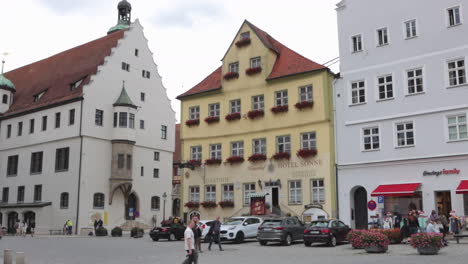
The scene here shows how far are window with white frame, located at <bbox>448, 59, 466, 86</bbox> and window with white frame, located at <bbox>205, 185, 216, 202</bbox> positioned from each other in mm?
19202

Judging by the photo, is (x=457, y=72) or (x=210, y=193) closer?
(x=457, y=72)

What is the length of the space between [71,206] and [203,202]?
1633cm

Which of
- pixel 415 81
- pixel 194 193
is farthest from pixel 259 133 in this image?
pixel 415 81

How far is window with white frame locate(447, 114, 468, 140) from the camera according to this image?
96.0 ft

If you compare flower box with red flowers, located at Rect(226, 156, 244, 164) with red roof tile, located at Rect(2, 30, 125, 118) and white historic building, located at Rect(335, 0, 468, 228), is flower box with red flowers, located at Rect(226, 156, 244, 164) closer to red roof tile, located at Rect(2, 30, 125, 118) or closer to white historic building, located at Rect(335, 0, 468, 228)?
white historic building, located at Rect(335, 0, 468, 228)

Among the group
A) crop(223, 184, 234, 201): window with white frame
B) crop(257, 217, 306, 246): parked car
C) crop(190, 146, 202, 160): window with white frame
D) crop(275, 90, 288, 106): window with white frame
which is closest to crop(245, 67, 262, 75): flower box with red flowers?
crop(275, 90, 288, 106): window with white frame

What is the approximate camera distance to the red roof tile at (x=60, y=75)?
5500 cm

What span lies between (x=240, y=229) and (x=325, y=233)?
234 inches

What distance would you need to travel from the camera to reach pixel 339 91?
34969 millimetres

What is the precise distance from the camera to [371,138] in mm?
33094

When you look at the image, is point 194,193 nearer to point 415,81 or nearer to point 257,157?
point 257,157

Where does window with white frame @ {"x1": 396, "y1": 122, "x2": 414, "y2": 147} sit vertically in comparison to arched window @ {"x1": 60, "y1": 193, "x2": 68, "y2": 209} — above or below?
above

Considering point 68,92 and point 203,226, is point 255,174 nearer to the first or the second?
point 203,226

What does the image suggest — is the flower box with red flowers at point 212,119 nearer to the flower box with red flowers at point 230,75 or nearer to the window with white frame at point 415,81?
the flower box with red flowers at point 230,75
